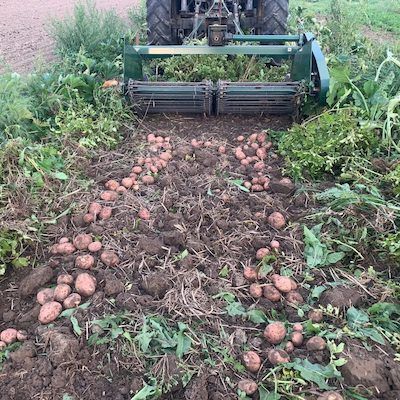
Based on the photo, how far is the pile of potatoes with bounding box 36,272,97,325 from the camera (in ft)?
8.53

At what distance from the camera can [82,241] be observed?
3.09m

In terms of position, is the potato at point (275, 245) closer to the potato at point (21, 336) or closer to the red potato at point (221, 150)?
the red potato at point (221, 150)

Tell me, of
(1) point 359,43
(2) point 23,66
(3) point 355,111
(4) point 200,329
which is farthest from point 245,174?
(2) point 23,66

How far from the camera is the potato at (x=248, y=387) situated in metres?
2.26

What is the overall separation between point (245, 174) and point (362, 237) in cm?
132

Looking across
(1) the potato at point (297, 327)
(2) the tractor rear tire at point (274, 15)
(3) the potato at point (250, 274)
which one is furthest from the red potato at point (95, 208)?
(2) the tractor rear tire at point (274, 15)

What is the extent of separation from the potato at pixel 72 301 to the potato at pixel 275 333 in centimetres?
113

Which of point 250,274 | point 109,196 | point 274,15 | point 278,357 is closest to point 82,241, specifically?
point 109,196

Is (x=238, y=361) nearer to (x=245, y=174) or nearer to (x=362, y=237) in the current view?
(x=362, y=237)

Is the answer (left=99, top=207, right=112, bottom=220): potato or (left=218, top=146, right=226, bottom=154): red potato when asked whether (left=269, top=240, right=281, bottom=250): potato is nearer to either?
(left=99, top=207, right=112, bottom=220): potato

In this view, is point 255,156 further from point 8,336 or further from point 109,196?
point 8,336

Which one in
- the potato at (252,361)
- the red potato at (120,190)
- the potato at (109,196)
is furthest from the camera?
the red potato at (120,190)

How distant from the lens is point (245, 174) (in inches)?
160

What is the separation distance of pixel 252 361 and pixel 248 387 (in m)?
0.15
